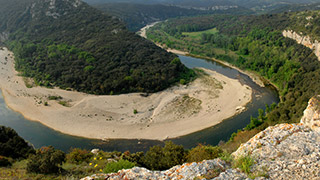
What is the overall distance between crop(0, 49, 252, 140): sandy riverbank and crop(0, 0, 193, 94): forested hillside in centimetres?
407

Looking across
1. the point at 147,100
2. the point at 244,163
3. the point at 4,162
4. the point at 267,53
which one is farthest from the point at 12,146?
the point at 267,53

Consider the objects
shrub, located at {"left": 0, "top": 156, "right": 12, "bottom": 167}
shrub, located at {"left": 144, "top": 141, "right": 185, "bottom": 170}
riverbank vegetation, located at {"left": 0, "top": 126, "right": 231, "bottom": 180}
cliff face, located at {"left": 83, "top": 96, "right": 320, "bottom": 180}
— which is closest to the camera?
cliff face, located at {"left": 83, "top": 96, "right": 320, "bottom": 180}

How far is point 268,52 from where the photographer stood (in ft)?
253

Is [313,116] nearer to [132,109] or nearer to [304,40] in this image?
[132,109]

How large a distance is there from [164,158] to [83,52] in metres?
52.5

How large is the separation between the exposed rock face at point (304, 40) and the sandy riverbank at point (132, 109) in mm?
20252

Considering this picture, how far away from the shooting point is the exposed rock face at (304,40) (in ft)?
200

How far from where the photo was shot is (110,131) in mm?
43531

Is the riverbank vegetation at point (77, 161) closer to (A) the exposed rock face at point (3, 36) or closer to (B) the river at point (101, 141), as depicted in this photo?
(B) the river at point (101, 141)

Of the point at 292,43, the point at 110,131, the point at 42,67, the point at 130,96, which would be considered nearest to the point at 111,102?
the point at 130,96

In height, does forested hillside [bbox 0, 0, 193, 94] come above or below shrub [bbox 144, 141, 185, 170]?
above

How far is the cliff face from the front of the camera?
1016cm

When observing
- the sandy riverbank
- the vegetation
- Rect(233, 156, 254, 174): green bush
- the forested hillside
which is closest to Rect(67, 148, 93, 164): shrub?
the vegetation

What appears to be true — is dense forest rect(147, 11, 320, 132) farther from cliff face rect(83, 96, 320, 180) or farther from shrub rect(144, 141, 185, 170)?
cliff face rect(83, 96, 320, 180)
